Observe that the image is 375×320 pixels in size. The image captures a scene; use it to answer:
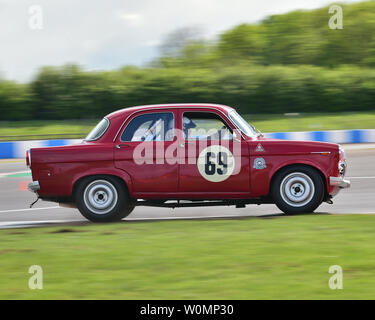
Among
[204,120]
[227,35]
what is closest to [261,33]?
[227,35]

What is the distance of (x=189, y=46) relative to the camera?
44.2m

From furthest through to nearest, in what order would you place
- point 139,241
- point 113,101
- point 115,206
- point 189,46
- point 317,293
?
point 189,46
point 113,101
point 115,206
point 139,241
point 317,293

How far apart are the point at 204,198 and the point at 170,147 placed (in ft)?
2.79

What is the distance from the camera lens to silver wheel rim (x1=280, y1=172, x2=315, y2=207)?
31.9ft

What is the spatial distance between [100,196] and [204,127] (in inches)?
69.2

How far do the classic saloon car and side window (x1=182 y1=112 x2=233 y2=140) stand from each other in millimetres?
14

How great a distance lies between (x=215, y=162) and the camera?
9625 millimetres

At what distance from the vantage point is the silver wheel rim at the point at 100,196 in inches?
388

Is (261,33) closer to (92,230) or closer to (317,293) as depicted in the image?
(92,230)

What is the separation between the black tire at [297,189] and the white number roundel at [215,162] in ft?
2.23
